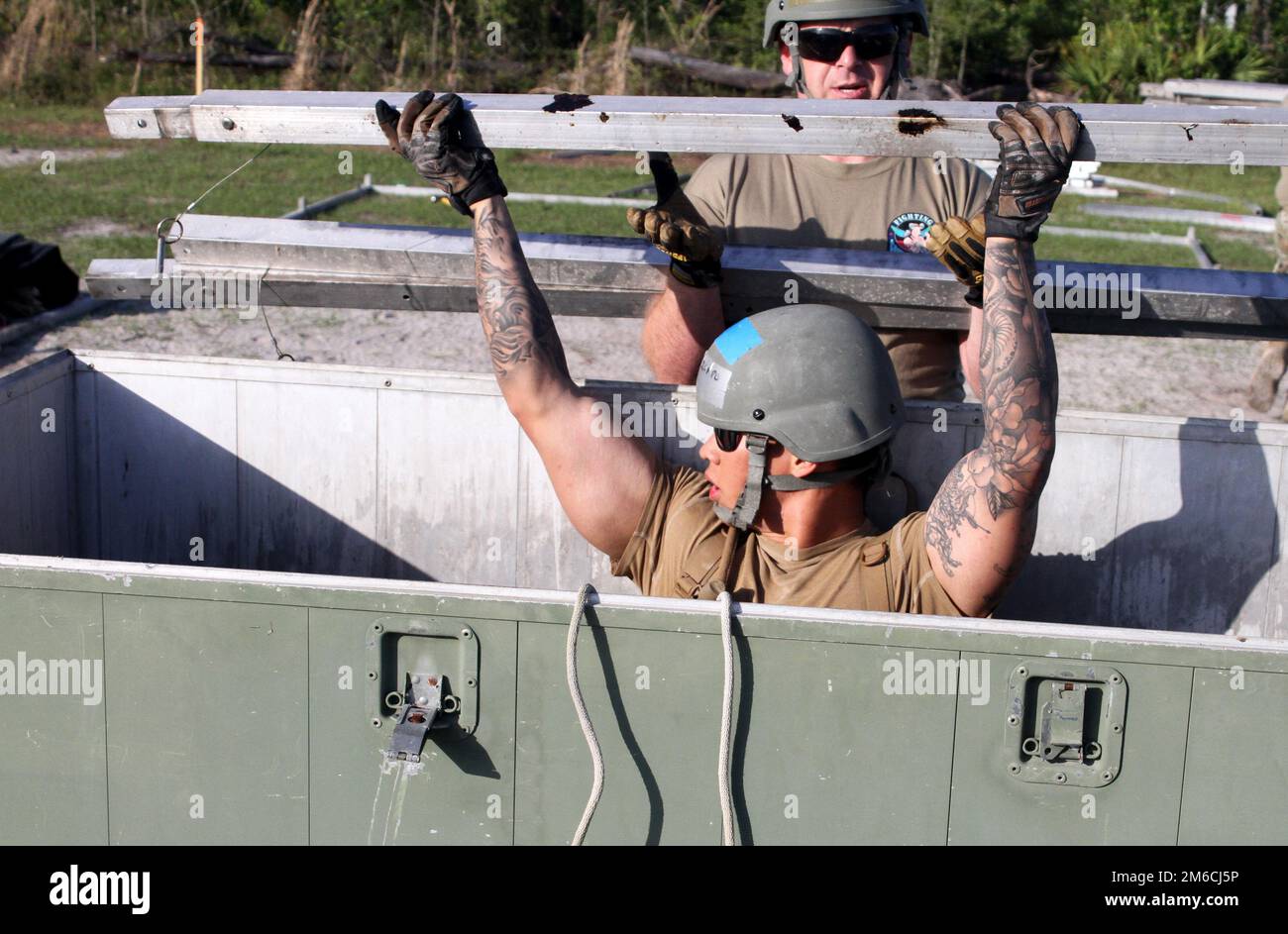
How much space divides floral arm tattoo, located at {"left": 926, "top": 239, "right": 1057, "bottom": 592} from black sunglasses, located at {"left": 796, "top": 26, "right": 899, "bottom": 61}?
1160 mm

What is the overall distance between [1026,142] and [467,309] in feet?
5.62

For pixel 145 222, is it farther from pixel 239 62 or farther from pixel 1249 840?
pixel 1249 840

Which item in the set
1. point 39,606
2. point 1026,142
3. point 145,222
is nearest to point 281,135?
point 39,606

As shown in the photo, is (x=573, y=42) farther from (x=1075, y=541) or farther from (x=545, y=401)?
(x=545, y=401)

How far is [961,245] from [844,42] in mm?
982

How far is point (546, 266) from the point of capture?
3770 millimetres

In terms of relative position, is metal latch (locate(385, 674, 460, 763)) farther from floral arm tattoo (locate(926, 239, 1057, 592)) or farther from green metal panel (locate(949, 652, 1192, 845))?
floral arm tattoo (locate(926, 239, 1057, 592))

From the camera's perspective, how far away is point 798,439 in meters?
3.06

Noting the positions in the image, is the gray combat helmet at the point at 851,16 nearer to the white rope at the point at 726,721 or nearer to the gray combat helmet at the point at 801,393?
the gray combat helmet at the point at 801,393

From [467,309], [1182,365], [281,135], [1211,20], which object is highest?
[1211,20]

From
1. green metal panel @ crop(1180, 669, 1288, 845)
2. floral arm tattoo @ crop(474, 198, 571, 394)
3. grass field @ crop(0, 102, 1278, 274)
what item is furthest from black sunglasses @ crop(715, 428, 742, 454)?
grass field @ crop(0, 102, 1278, 274)

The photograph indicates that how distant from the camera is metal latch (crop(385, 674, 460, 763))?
102 inches

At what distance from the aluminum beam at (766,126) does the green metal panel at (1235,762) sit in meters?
1.11

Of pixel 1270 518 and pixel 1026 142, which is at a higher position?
pixel 1026 142
